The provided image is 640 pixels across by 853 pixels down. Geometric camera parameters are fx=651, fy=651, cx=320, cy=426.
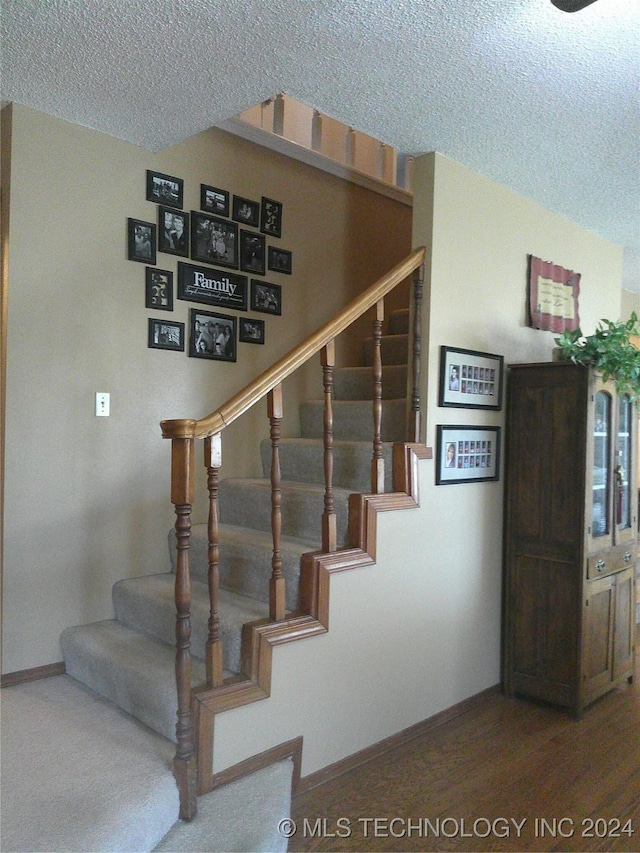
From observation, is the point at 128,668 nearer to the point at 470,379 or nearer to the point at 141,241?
the point at 141,241

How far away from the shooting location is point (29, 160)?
2.73 m

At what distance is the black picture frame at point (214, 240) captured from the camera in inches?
128

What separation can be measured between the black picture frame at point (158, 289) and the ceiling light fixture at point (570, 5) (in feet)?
6.49

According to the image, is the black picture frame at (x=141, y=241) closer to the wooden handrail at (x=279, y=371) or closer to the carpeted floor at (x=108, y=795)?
the wooden handrail at (x=279, y=371)

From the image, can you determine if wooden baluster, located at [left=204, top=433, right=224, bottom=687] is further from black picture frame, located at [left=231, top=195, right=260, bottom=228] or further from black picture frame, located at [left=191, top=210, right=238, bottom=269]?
black picture frame, located at [left=231, top=195, right=260, bottom=228]

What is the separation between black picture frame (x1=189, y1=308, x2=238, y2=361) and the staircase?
0.56 meters

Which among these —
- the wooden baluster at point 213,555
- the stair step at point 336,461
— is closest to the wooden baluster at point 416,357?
the stair step at point 336,461

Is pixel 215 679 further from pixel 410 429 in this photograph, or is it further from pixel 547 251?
pixel 547 251

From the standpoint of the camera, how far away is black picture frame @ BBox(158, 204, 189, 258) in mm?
3131

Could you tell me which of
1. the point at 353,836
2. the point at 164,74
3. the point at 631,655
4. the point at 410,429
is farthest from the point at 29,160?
the point at 631,655

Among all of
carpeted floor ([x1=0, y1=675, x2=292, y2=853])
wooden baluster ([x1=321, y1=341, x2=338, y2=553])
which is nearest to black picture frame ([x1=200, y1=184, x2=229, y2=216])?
wooden baluster ([x1=321, y1=341, x2=338, y2=553])

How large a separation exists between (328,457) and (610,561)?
70.2 inches

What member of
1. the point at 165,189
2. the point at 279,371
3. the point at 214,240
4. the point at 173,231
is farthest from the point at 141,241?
the point at 279,371

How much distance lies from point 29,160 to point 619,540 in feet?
11.0
